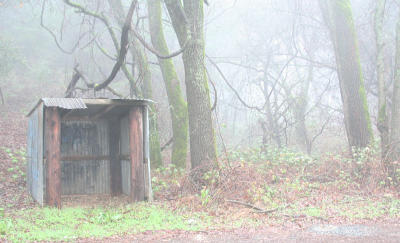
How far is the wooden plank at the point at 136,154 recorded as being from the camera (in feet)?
30.8

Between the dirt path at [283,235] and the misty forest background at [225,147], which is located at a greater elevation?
the misty forest background at [225,147]

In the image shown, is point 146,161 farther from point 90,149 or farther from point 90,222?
point 90,149

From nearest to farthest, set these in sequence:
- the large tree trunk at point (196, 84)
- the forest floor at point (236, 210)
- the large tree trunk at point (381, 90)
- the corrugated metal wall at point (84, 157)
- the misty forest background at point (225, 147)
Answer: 1. the forest floor at point (236, 210)
2. the misty forest background at point (225, 147)
3. the large tree trunk at point (196, 84)
4. the large tree trunk at point (381, 90)
5. the corrugated metal wall at point (84, 157)

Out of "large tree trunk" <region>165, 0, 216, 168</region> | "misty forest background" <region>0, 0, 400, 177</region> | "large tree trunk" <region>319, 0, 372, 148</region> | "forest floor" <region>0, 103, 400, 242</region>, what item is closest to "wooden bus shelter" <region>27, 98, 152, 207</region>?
"forest floor" <region>0, 103, 400, 242</region>

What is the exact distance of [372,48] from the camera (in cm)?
1844

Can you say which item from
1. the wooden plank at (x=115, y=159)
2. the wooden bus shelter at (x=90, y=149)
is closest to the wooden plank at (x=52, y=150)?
the wooden bus shelter at (x=90, y=149)

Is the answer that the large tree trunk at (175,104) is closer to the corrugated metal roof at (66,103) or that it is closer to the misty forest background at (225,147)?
the misty forest background at (225,147)

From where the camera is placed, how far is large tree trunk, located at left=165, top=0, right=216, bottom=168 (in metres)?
9.75

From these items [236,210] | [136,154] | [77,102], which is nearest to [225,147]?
[136,154]

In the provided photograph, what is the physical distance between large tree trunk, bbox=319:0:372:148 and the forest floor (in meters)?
0.88

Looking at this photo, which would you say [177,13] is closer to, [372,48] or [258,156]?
[258,156]

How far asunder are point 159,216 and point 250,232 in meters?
1.95

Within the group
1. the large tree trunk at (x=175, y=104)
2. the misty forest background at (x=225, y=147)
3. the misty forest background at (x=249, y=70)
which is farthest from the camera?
the large tree trunk at (x=175, y=104)

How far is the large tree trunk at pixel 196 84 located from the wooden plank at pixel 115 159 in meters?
2.79
